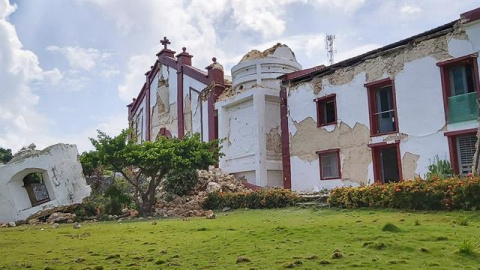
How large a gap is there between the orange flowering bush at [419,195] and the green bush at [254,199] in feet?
7.31

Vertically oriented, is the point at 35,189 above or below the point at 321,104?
below

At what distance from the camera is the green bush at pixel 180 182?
19.7 m

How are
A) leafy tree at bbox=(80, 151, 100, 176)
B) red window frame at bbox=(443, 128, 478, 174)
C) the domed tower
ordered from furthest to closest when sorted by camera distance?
the domed tower → leafy tree at bbox=(80, 151, 100, 176) → red window frame at bbox=(443, 128, 478, 174)

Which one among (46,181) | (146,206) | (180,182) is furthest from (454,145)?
(46,181)

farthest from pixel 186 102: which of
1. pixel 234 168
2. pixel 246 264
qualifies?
pixel 246 264

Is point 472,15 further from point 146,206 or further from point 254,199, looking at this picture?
point 146,206

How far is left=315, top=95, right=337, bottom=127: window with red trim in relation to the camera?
18.5 metres

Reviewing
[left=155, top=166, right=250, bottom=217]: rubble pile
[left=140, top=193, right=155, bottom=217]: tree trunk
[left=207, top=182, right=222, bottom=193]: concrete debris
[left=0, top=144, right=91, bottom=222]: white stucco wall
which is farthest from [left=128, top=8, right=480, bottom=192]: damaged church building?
[left=0, top=144, right=91, bottom=222]: white stucco wall

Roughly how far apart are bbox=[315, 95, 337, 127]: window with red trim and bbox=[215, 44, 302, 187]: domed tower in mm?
2890

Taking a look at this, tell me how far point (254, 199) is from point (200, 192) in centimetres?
433

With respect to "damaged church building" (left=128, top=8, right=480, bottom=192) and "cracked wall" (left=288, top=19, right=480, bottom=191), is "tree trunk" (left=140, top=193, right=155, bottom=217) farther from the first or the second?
"cracked wall" (left=288, top=19, right=480, bottom=191)

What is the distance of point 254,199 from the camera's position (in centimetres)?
1614

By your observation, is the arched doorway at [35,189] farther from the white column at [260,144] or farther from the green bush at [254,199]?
the white column at [260,144]

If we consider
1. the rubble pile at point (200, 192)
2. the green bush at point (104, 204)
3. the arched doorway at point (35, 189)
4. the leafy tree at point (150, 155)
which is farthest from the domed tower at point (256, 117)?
the arched doorway at point (35, 189)
